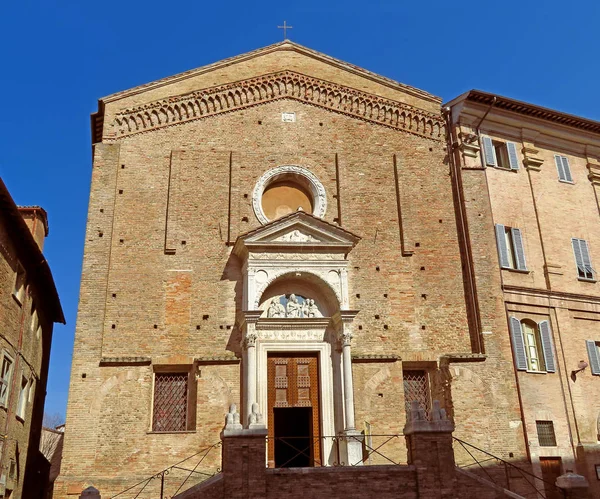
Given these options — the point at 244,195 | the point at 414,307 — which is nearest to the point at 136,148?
the point at 244,195

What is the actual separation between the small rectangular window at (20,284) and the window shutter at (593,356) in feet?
52.6

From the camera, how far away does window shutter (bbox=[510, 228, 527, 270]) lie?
20.4m

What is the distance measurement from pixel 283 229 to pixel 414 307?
416cm

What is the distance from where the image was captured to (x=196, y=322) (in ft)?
58.9

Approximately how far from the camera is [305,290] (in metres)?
18.7

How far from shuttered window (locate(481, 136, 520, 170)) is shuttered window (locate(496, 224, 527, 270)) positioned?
2214 mm

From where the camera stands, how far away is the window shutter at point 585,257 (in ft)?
70.2

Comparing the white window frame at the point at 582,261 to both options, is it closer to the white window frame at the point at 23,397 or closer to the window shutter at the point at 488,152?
the window shutter at the point at 488,152

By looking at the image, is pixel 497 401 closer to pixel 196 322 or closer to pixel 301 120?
pixel 196 322

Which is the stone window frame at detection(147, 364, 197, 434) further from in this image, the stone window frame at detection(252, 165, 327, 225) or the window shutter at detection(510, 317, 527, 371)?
the window shutter at detection(510, 317, 527, 371)

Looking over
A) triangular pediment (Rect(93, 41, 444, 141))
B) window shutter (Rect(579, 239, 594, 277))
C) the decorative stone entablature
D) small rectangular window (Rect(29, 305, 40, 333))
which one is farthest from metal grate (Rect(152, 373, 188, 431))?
window shutter (Rect(579, 239, 594, 277))

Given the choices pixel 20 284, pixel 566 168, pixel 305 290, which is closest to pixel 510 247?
pixel 566 168

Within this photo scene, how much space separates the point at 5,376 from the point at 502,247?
46.0 ft

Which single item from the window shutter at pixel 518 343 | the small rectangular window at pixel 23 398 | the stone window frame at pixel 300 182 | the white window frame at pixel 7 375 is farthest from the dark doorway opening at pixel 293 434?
the small rectangular window at pixel 23 398
